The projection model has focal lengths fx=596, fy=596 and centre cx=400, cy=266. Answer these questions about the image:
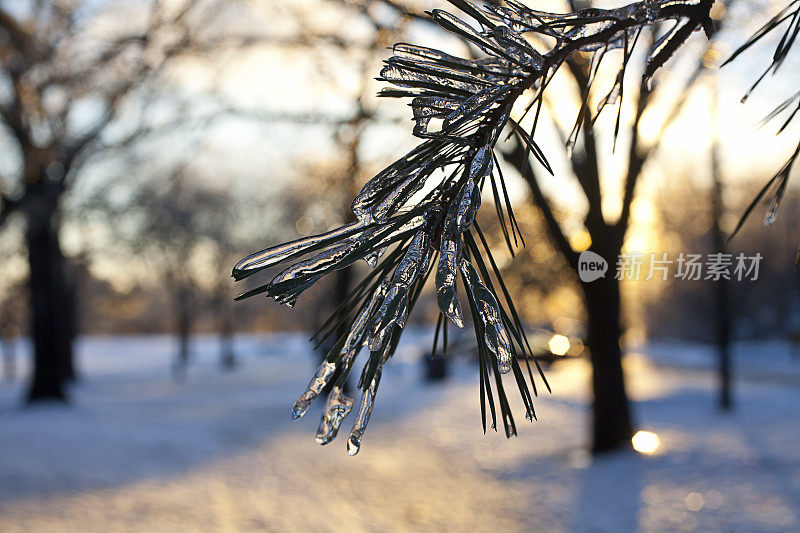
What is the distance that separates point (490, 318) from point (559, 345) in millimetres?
25342

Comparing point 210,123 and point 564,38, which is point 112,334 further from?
point 564,38

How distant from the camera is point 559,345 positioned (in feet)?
82.5

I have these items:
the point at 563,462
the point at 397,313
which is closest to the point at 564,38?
the point at 397,313

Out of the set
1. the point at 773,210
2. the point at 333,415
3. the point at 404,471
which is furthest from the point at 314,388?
the point at 404,471

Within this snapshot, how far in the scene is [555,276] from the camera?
2478cm

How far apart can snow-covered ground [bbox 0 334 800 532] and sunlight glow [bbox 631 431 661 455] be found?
0.15 meters

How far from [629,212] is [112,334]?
58218 millimetres

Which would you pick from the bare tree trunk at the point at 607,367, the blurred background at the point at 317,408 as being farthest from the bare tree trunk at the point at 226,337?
the bare tree trunk at the point at 607,367

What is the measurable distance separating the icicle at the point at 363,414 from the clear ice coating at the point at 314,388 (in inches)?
2.5

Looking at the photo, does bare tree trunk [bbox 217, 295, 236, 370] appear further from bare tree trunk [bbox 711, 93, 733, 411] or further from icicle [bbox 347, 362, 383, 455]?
icicle [bbox 347, 362, 383, 455]

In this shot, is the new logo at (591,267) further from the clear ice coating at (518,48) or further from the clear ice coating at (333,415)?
the clear ice coating at (333,415)

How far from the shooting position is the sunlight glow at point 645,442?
23.1ft

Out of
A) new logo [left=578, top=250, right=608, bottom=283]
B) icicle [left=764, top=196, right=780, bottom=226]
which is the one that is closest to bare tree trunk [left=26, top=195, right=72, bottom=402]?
new logo [left=578, top=250, right=608, bottom=283]

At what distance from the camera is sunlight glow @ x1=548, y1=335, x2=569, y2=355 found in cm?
2389
